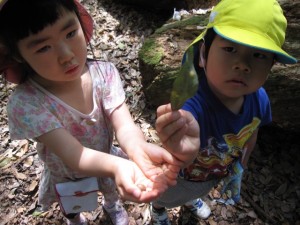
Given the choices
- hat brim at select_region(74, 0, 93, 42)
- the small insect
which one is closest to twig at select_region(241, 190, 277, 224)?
the small insect

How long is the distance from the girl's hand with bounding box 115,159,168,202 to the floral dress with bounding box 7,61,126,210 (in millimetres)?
419

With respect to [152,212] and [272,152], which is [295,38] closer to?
[272,152]

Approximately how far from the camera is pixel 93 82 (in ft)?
5.59

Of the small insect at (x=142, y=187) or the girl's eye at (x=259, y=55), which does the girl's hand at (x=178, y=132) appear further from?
the girl's eye at (x=259, y=55)

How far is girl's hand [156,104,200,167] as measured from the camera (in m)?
0.98

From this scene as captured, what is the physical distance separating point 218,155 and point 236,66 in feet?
1.71

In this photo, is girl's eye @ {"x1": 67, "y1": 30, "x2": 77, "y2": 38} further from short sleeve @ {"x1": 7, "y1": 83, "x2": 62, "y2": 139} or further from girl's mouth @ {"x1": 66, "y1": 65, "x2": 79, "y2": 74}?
short sleeve @ {"x1": 7, "y1": 83, "x2": 62, "y2": 139}

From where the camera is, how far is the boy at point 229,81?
1313mm

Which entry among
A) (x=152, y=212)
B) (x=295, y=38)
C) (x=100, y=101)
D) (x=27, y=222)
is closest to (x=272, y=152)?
(x=295, y=38)

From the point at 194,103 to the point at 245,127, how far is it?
0.34 m

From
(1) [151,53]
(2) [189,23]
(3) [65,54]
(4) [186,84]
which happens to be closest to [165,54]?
(1) [151,53]

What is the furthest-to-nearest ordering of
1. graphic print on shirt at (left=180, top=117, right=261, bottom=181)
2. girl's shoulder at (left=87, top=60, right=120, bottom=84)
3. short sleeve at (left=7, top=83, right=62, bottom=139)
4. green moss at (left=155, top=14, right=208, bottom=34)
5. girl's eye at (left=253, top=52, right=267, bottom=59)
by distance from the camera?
1. green moss at (left=155, top=14, right=208, bottom=34)
2. girl's shoulder at (left=87, top=60, right=120, bottom=84)
3. graphic print on shirt at (left=180, top=117, right=261, bottom=181)
4. short sleeve at (left=7, top=83, right=62, bottom=139)
5. girl's eye at (left=253, top=52, right=267, bottom=59)

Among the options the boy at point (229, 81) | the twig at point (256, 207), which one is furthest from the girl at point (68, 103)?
the twig at point (256, 207)

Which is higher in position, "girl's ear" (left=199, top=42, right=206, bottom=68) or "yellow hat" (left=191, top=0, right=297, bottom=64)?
"yellow hat" (left=191, top=0, right=297, bottom=64)
